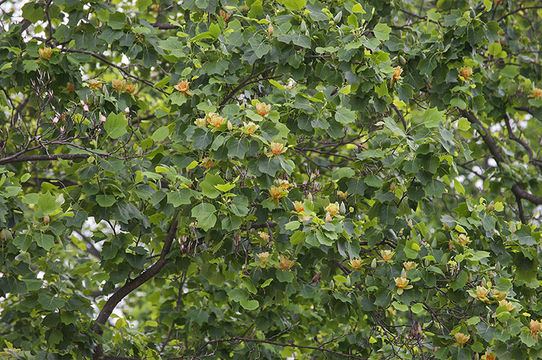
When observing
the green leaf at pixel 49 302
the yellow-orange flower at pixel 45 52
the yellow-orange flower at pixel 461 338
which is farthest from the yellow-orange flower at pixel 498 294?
the yellow-orange flower at pixel 45 52

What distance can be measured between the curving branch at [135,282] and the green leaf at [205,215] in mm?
940

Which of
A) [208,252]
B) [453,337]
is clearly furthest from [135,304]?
[453,337]

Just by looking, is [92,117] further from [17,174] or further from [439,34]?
[439,34]

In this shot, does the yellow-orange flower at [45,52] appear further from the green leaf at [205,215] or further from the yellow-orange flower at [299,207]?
the yellow-orange flower at [299,207]

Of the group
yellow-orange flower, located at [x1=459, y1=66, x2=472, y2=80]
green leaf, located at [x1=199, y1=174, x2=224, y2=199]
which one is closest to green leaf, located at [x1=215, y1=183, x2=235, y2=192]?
green leaf, located at [x1=199, y1=174, x2=224, y2=199]

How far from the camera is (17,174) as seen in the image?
237 inches

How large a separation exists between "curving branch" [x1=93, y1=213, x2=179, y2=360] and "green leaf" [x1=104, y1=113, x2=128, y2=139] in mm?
760

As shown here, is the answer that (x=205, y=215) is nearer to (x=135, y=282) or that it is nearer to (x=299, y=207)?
(x=299, y=207)

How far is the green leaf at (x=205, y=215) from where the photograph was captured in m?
3.75

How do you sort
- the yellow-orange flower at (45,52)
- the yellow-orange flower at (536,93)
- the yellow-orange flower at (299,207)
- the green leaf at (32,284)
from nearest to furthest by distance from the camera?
the yellow-orange flower at (299,207) → the green leaf at (32,284) → the yellow-orange flower at (45,52) → the yellow-orange flower at (536,93)

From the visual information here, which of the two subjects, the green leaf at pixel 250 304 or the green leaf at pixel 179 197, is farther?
the green leaf at pixel 250 304

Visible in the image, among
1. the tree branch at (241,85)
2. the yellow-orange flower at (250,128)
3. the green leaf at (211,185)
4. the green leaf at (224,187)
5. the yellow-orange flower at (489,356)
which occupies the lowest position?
the yellow-orange flower at (489,356)

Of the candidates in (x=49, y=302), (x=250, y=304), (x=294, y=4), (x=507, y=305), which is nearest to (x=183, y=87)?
(x=294, y=4)

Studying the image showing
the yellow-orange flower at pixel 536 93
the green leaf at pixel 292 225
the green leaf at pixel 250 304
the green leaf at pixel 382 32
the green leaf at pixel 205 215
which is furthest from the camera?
the yellow-orange flower at pixel 536 93
